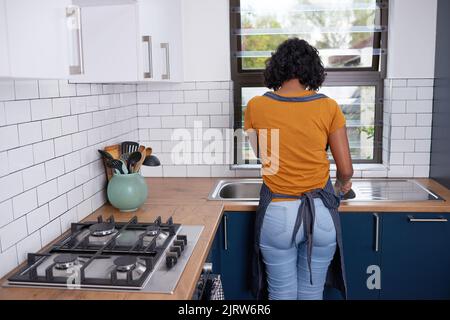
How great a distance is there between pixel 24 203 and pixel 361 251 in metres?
1.60

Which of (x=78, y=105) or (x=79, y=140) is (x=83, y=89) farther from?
(x=79, y=140)

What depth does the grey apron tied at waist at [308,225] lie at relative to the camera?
6.42ft

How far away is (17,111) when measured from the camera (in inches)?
62.2

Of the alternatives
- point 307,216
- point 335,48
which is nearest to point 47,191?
point 307,216

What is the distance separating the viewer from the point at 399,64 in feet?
9.19

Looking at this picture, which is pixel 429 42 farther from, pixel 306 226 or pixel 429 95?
pixel 306 226

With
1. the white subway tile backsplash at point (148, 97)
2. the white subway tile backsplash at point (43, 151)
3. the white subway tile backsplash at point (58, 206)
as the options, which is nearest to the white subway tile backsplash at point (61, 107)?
the white subway tile backsplash at point (43, 151)

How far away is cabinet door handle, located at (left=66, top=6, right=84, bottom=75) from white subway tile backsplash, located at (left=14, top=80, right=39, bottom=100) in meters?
0.32

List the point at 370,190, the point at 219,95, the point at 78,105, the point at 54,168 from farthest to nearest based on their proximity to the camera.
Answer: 1. the point at 219,95
2. the point at 370,190
3. the point at 78,105
4. the point at 54,168

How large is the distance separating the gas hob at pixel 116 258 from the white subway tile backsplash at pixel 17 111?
46 centimetres

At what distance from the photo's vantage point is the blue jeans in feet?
6.49

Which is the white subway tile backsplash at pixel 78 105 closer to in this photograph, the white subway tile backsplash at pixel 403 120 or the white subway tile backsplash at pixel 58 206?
the white subway tile backsplash at pixel 58 206
